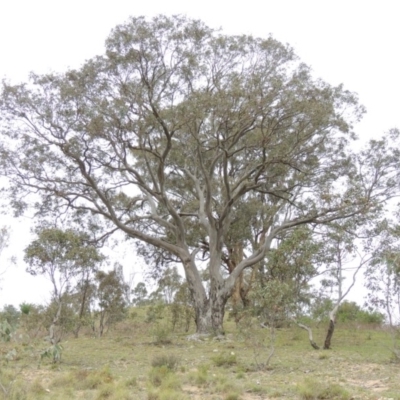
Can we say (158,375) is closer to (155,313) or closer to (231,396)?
(231,396)

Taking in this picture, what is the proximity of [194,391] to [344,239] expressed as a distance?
32.3 feet

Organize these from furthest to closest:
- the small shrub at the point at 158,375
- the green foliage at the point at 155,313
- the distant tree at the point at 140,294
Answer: the distant tree at the point at 140,294, the green foliage at the point at 155,313, the small shrub at the point at 158,375

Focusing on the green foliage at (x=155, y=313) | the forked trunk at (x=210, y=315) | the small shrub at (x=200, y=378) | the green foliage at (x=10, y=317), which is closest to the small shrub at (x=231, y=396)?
the small shrub at (x=200, y=378)

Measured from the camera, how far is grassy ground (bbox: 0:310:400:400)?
26.7 ft

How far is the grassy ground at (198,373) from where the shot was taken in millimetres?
8133

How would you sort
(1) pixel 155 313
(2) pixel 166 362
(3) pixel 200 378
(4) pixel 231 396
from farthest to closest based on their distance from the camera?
(1) pixel 155 313 < (2) pixel 166 362 < (3) pixel 200 378 < (4) pixel 231 396

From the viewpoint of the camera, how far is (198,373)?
9969mm

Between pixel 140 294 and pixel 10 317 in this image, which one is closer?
pixel 10 317

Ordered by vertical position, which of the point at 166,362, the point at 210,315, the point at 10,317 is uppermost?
the point at 210,315

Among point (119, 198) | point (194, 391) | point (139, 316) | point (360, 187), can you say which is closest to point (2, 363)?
point (194, 391)

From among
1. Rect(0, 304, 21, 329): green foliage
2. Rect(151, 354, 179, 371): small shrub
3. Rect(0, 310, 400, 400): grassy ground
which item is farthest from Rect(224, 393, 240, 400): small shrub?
Rect(0, 304, 21, 329): green foliage

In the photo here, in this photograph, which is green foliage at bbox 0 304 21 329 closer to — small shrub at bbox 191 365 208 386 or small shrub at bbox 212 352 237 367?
small shrub at bbox 191 365 208 386

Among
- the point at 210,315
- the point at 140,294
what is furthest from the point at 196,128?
the point at 140,294

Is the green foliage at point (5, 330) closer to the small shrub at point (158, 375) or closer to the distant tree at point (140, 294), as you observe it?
the small shrub at point (158, 375)
